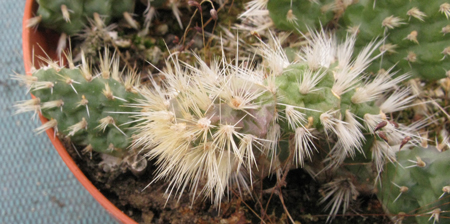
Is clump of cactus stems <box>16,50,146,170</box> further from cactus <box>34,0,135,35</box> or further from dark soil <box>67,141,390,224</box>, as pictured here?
cactus <box>34,0,135,35</box>

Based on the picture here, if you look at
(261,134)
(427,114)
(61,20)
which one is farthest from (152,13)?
(427,114)

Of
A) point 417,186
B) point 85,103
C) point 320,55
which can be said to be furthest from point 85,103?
point 417,186

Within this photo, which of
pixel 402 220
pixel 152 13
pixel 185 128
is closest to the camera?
pixel 185 128

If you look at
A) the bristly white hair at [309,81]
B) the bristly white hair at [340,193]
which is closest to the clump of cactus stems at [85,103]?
the bristly white hair at [309,81]

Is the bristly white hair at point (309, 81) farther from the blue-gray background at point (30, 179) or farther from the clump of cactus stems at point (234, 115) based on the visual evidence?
the blue-gray background at point (30, 179)

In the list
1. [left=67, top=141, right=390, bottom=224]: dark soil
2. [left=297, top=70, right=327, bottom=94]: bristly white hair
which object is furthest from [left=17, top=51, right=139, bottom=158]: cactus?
[left=297, top=70, right=327, bottom=94]: bristly white hair

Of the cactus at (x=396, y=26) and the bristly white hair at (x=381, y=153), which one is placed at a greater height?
the cactus at (x=396, y=26)

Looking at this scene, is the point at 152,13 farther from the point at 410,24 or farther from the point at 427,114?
the point at 427,114
